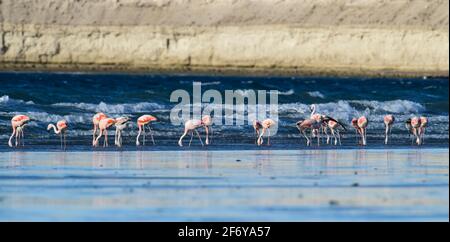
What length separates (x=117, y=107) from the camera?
81.9ft

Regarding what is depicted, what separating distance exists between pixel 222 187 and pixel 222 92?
1917 cm

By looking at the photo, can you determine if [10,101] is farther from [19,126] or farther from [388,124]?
[388,124]

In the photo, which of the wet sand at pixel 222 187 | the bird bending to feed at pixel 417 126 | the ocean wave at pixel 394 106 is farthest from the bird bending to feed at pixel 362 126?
the ocean wave at pixel 394 106

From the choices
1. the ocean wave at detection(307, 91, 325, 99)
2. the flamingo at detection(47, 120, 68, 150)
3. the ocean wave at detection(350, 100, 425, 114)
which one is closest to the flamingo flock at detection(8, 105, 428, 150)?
the flamingo at detection(47, 120, 68, 150)

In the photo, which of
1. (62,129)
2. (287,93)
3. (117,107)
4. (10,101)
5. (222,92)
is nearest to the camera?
(62,129)

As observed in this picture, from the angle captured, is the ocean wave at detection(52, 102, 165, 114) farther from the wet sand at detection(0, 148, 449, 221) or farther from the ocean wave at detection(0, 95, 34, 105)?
the wet sand at detection(0, 148, 449, 221)

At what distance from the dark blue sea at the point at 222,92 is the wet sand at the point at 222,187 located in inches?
94.6

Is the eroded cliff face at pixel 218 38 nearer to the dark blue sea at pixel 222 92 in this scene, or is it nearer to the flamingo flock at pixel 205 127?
the dark blue sea at pixel 222 92

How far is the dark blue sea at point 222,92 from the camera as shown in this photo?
64.7 ft

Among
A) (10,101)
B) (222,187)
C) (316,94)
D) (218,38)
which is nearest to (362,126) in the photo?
(10,101)

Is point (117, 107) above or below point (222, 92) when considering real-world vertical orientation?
below
